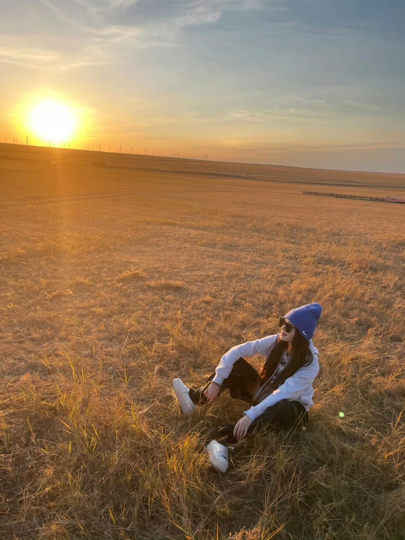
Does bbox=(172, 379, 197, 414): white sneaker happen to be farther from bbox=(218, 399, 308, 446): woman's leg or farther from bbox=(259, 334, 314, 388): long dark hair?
bbox=(259, 334, 314, 388): long dark hair

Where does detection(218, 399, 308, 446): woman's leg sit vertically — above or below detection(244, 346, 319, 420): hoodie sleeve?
below

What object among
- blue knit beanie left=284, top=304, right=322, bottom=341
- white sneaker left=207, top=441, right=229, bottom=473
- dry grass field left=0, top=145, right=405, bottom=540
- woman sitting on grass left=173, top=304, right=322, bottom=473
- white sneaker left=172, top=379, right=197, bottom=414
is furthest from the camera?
white sneaker left=172, top=379, right=197, bottom=414

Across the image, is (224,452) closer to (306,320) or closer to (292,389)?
(292,389)

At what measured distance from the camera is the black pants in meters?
3.01

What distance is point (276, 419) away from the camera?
306 centimetres

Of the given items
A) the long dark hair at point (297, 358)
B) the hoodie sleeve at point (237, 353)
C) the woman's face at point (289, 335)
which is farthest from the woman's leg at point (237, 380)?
the woman's face at point (289, 335)

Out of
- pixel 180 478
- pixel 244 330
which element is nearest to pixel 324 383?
pixel 244 330

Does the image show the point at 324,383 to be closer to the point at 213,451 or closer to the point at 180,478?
the point at 213,451

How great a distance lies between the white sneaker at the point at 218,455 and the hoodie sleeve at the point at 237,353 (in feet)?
1.93

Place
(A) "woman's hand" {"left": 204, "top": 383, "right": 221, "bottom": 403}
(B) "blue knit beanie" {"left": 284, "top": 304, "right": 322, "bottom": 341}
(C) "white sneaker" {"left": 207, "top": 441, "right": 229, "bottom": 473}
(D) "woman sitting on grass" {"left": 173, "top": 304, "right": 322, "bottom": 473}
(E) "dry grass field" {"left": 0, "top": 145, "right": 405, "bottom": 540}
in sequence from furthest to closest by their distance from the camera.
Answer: (A) "woman's hand" {"left": 204, "top": 383, "right": 221, "bottom": 403}
(B) "blue knit beanie" {"left": 284, "top": 304, "right": 322, "bottom": 341}
(D) "woman sitting on grass" {"left": 173, "top": 304, "right": 322, "bottom": 473}
(C) "white sneaker" {"left": 207, "top": 441, "right": 229, "bottom": 473}
(E) "dry grass field" {"left": 0, "top": 145, "right": 405, "bottom": 540}

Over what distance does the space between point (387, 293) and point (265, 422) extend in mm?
6302

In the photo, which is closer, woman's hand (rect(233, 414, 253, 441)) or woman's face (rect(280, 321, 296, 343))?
woman's hand (rect(233, 414, 253, 441))

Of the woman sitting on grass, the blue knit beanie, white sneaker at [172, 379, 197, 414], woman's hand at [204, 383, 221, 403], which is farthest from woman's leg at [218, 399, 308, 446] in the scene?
the blue knit beanie

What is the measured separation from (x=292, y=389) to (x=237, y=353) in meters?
0.62
